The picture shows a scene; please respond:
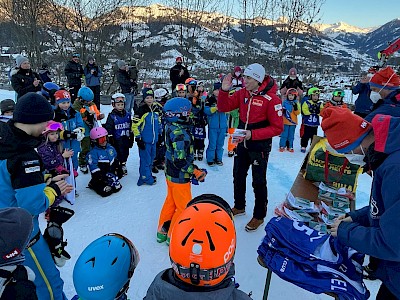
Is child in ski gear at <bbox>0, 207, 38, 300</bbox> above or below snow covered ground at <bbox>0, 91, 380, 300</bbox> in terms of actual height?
above

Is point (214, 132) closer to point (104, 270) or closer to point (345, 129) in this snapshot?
point (345, 129)

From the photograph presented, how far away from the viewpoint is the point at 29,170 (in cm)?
202

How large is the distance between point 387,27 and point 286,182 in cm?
11554

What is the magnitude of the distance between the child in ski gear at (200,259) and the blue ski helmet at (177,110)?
2.17 metres

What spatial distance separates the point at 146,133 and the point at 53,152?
4.89 ft

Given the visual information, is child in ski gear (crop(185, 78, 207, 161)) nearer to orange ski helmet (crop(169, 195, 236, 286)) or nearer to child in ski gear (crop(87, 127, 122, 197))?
child in ski gear (crop(87, 127, 122, 197))

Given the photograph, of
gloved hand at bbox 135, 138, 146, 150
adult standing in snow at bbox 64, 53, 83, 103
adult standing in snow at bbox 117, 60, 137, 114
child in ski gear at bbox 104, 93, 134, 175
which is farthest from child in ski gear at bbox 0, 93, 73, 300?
adult standing in snow at bbox 64, 53, 83, 103

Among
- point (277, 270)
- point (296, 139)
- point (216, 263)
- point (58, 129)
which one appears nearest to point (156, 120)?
point (58, 129)

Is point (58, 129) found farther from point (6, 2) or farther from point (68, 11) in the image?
point (6, 2)

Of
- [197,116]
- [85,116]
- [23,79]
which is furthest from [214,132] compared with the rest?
[23,79]

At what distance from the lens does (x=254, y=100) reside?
11.7 feet

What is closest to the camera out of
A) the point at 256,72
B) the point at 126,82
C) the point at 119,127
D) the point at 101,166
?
the point at 256,72

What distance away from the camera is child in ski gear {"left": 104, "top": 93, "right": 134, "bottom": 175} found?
17.8 ft

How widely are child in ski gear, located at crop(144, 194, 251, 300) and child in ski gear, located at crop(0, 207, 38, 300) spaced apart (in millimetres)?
636
